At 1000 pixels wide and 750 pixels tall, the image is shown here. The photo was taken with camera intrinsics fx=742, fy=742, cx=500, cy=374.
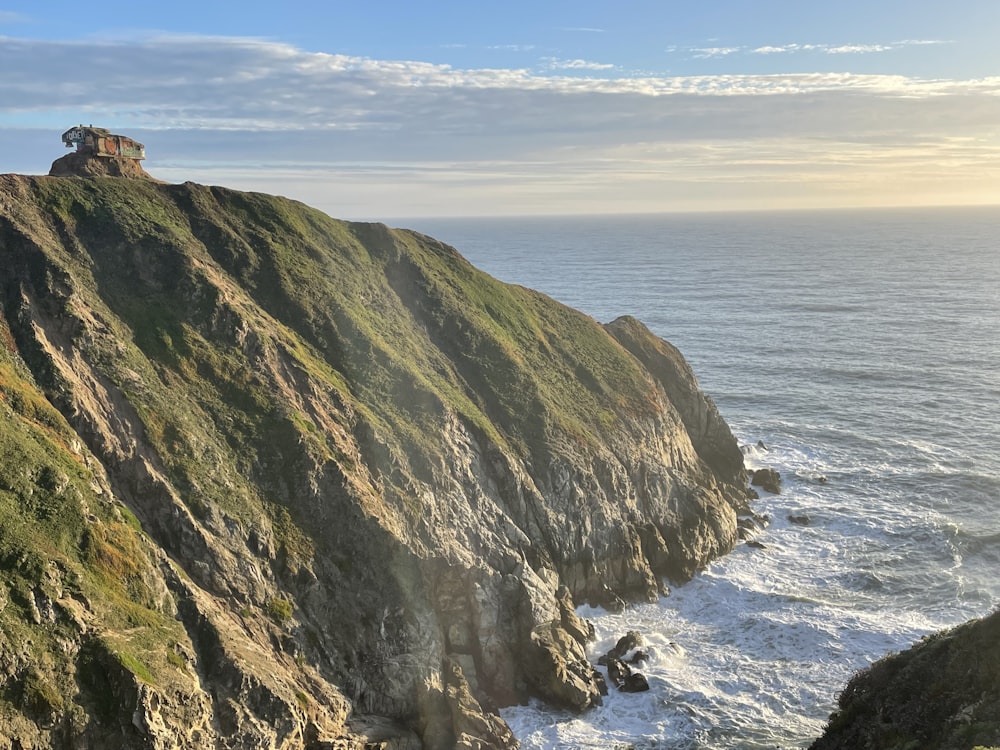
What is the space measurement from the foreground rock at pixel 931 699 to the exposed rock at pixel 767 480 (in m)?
41.2

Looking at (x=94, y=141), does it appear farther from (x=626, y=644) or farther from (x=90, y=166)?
(x=626, y=644)

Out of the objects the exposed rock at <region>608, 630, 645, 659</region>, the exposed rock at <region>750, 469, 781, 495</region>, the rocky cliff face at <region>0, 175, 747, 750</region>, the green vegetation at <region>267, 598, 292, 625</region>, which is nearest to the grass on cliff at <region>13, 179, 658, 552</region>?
the rocky cliff face at <region>0, 175, 747, 750</region>

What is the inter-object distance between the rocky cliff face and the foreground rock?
645 inches

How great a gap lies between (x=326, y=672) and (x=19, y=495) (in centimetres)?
1564

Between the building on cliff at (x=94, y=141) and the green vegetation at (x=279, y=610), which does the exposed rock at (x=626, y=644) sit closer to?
the green vegetation at (x=279, y=610)

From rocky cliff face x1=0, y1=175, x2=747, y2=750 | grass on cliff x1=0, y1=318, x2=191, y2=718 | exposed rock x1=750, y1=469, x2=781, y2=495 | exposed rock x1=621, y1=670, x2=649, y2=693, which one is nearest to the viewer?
grass on cliff x1=0, y1=318, x2=191, y2=718

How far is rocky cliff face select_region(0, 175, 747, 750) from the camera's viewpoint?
2972 cm

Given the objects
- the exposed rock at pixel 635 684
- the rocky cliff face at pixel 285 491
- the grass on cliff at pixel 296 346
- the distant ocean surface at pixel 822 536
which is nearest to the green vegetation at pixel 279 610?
the rocky cliff face at pixel 285 491

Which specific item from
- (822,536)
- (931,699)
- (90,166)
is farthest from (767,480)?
(90,166)

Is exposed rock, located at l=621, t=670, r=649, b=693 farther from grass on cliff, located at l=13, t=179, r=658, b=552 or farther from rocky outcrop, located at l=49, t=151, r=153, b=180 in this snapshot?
rocky outcrop, located at l=49, t=151, r=153, b=180

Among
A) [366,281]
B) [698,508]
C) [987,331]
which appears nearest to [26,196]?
[366,281]

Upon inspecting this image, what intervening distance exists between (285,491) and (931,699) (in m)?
31.1

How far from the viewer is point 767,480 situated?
226 feet

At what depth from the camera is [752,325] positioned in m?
129
